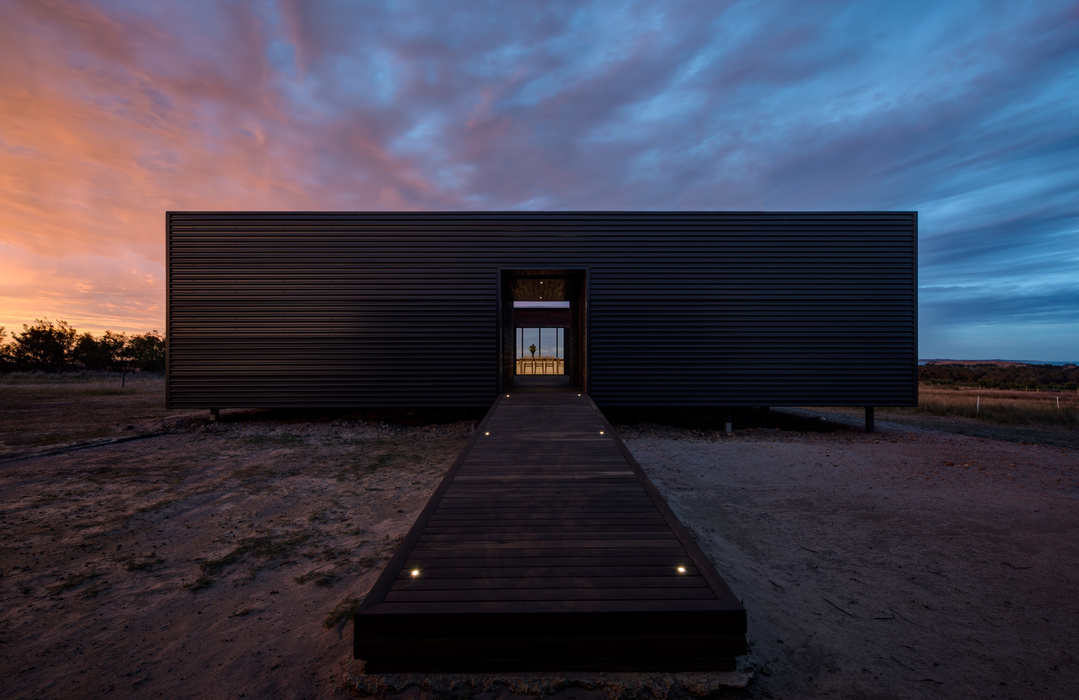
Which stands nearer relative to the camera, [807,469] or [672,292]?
[807,469]

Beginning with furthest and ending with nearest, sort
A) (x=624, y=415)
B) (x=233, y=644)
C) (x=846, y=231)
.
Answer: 1. (x=624, y=415)
2. (x=846, y=231)
3. (x=233, y=644)

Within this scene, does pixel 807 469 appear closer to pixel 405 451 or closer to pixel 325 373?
pixel 405 451

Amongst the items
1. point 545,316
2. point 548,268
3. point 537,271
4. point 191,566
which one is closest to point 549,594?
point 191,566

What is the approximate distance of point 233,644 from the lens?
2734 mm

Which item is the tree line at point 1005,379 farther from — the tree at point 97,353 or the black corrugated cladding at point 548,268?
the tree at point 97,353

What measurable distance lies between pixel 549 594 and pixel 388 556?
2.23 metres

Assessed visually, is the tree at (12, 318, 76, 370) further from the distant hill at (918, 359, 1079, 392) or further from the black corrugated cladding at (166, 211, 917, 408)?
the distant hill at (918, 359, 1079, 392)

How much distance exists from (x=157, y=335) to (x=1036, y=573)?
2164 inches

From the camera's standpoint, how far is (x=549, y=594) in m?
2.54

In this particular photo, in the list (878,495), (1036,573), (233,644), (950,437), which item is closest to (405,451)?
(233,644)

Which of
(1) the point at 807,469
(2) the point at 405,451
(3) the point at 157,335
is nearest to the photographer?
(1) the point at 807,469

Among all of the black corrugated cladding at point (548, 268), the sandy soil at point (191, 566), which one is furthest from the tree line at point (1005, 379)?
the sandy soil at point (191, 566)

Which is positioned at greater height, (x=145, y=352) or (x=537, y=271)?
(x=537, y=271)

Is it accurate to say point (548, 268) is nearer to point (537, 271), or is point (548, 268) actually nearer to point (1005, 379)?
point (537, 271)
